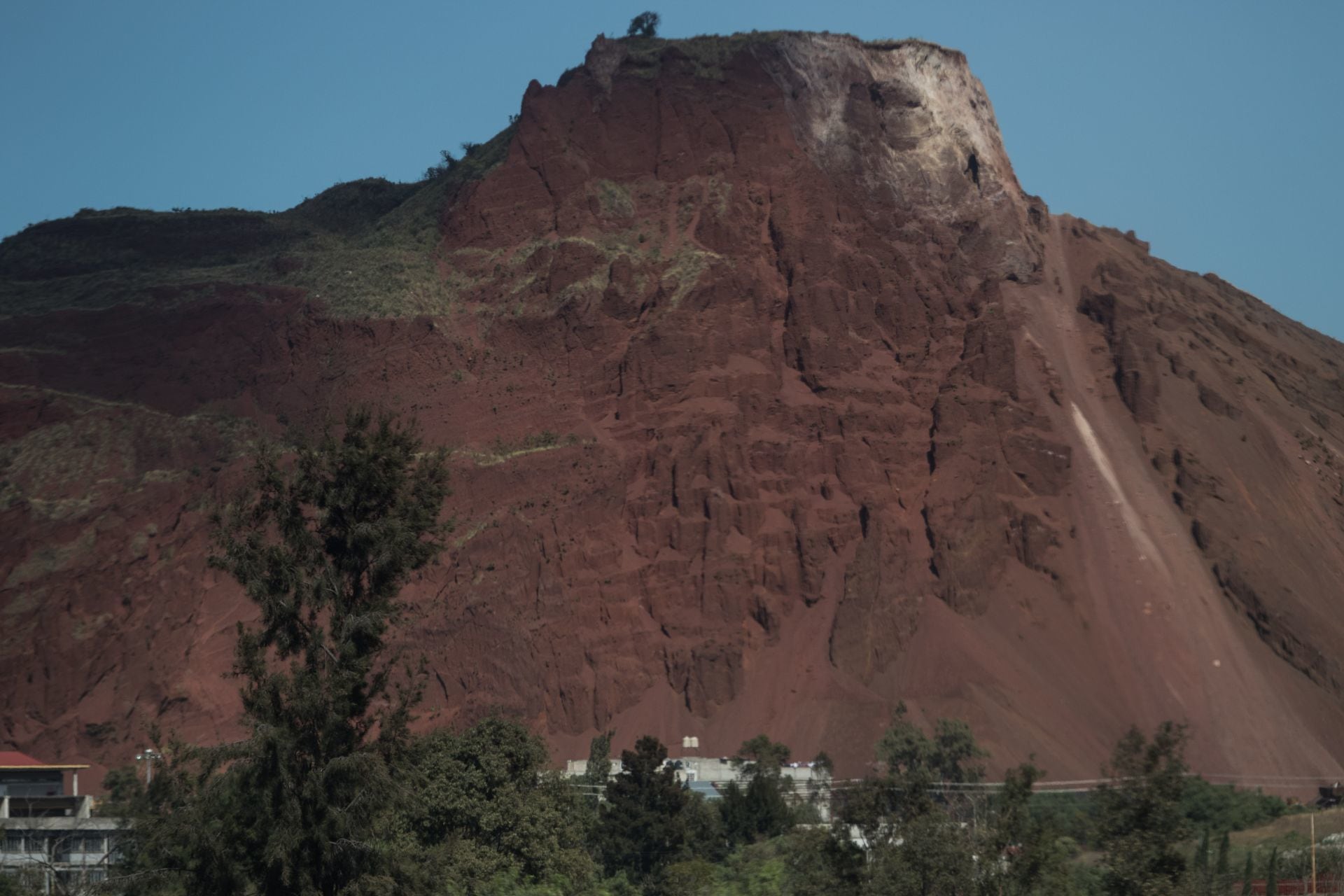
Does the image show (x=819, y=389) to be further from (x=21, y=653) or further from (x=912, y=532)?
(x=21, y=653)

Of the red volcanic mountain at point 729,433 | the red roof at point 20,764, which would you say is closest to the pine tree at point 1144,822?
the red roof at point 20,764

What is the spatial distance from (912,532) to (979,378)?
1143 centimetres

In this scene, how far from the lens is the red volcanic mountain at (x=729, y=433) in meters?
91.3

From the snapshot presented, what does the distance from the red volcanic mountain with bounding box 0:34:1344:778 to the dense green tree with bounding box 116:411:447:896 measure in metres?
52.7

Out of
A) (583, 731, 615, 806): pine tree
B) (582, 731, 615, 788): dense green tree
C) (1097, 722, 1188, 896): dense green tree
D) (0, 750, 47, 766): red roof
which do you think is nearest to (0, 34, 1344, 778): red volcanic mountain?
(582, 731, 615, 788): dense green tree

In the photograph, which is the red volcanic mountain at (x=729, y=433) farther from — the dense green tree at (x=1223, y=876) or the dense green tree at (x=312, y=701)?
the dense green tree at (x=312, y=701)

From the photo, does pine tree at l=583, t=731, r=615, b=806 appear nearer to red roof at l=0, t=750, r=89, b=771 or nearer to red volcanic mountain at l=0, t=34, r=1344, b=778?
red volcanic mountain at l=0, t=34, r=1344, b=778

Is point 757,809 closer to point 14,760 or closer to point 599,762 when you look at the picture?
point 599,762

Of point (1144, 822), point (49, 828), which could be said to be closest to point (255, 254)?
point (49, 828)

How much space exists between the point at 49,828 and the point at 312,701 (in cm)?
2624

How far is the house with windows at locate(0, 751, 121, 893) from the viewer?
109 feet

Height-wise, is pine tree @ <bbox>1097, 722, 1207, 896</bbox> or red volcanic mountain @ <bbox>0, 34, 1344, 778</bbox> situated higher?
red volcanic mountain @ <bbox>0, 34, 1344, 778</bbox>

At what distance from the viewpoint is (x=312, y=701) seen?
92.7ft

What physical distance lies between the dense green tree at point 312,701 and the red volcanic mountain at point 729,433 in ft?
173
